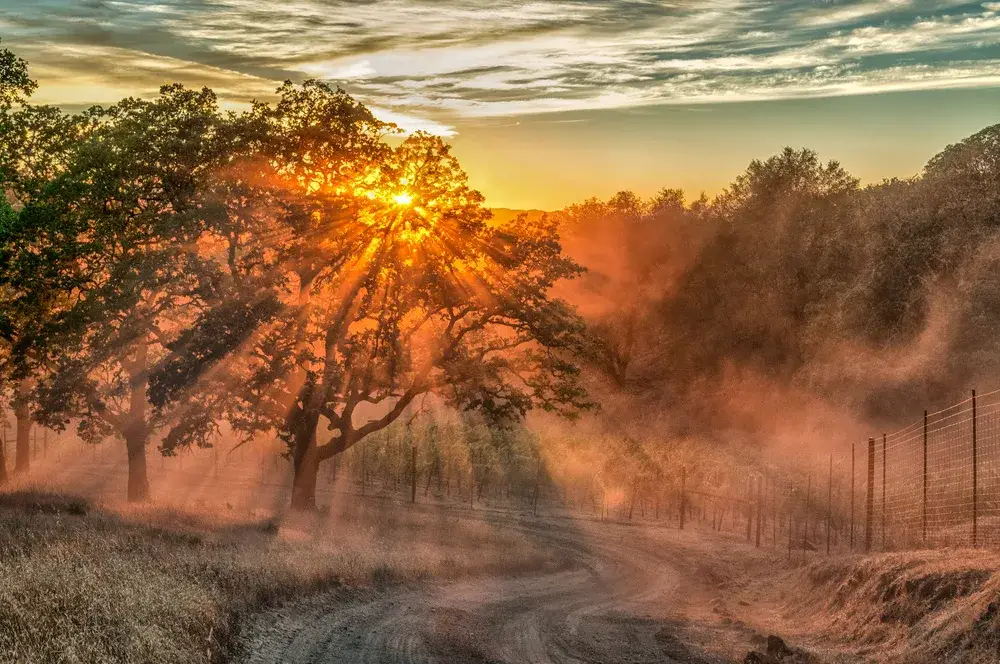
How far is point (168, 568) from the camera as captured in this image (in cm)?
1673

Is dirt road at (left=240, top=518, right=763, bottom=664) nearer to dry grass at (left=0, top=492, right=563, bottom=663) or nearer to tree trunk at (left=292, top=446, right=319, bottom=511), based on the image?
dry grass at (left=0, top=492, right=563, bottom=663)

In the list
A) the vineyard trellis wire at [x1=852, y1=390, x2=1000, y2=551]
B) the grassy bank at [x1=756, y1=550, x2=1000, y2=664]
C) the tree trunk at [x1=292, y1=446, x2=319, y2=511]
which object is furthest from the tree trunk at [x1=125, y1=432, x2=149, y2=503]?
the vineyard trellis wire at [x1=852, y1=390, x2=1000, y2=551]

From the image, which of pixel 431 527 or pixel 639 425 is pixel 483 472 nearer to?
pixel 639 425

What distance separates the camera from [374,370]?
112 feet

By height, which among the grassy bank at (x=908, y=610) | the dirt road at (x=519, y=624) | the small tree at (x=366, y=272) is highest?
the small tree at (x=366, y=272)

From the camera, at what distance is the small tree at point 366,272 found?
106ft

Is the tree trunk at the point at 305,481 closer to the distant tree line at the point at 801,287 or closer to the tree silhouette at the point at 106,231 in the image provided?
the tree silhouette at the point at 106,231

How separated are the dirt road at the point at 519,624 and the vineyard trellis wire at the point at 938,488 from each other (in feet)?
17.5

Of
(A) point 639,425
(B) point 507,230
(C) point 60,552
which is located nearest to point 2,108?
(B) point 507,230

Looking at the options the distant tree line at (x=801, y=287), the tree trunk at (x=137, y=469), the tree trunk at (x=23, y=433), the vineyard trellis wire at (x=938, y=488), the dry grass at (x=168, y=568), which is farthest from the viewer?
the distant tree line at (x=801, y=287)

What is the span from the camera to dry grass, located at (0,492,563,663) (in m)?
12.3

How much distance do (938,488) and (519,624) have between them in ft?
80.6

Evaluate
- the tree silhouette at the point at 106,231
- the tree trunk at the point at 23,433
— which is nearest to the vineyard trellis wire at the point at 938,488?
the tree silhouette at the point at 106,231

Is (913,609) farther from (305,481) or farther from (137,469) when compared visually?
(137,469)
